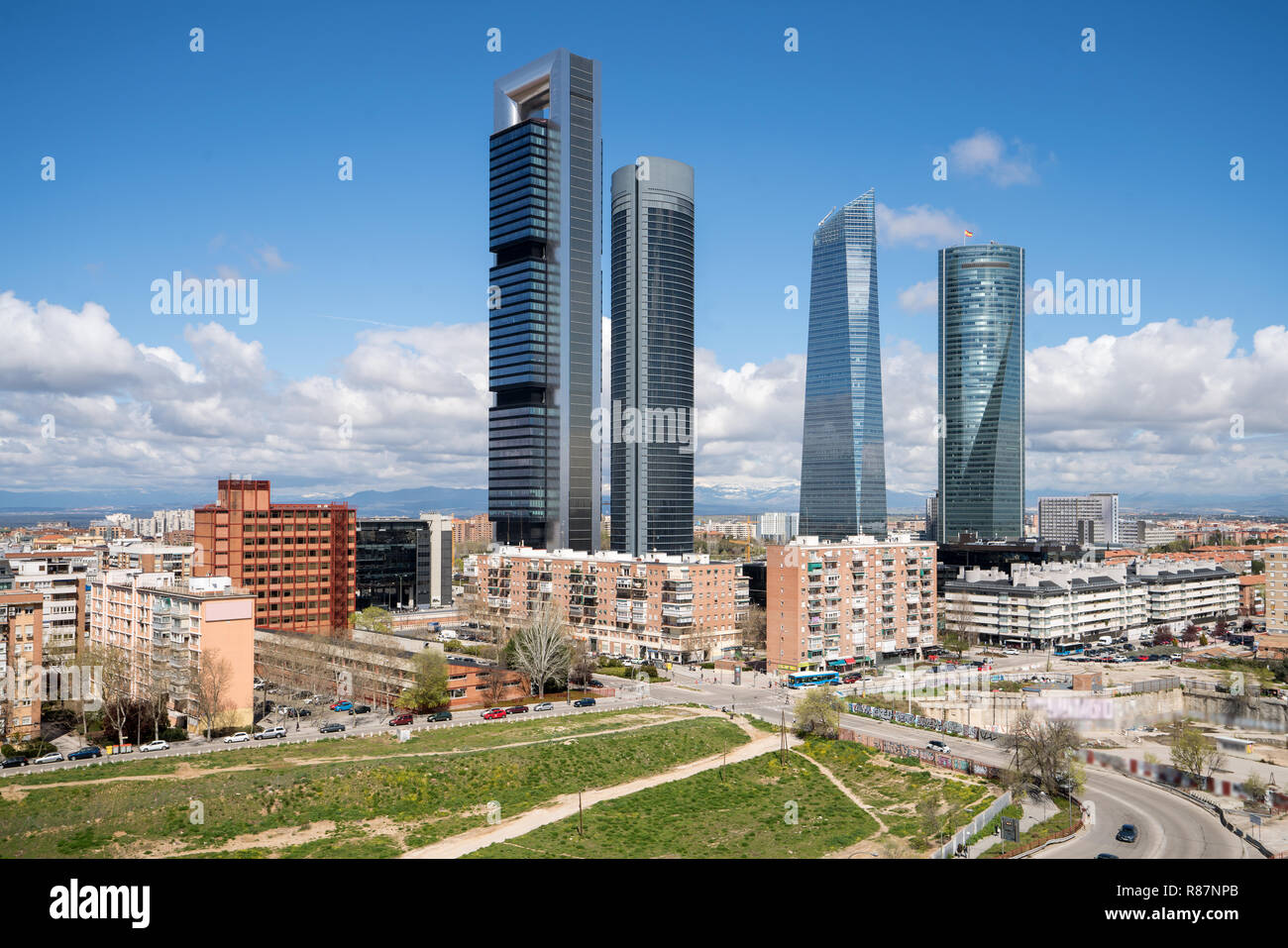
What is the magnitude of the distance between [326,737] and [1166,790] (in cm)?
3362

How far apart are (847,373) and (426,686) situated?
77075 mm

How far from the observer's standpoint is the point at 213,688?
40188 millimetres

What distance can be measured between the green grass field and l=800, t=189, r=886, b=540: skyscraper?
77.9 m

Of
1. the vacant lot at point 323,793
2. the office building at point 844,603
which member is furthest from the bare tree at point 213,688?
the office building at point 844,603

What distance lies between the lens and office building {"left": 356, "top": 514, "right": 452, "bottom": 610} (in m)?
86.5

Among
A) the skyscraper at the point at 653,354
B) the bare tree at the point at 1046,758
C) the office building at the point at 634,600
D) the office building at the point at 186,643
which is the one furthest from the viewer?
the skyscraper at the point at 653,354

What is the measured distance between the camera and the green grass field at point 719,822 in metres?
25.8

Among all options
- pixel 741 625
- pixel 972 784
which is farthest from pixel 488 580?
pixel 972 784

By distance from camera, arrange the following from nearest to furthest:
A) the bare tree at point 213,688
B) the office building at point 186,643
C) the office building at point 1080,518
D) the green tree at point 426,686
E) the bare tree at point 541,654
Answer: the bare tree at point 213,688 → the office building at point 186,643 → the green tree at point 426,686 → the bare tree at point 541,654 → the office building at point 1080,518

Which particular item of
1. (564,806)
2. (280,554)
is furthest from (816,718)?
(280,554)

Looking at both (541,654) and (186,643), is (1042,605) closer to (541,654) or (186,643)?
(541,654)

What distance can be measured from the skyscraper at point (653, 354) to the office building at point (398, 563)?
23.0 meters

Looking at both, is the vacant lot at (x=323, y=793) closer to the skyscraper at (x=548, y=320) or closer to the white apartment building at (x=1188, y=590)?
the white apartment building at (x=1188, y=590)
